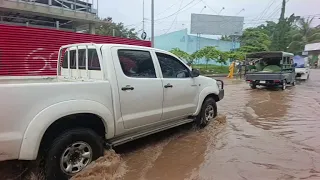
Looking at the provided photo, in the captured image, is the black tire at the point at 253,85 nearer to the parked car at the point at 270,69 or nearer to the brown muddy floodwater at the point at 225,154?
the parked car at the point at 270,69

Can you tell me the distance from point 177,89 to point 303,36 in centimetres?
5495

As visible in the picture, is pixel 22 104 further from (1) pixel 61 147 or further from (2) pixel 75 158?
(2) pixel 75 158

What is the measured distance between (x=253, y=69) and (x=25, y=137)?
48.6ft

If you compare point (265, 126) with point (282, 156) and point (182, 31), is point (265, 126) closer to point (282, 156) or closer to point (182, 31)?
point (282, 156)

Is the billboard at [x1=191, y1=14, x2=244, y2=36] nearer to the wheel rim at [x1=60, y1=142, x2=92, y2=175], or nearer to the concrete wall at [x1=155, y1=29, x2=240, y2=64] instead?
the concrete wall at [x1=155, y1=29, x2=240, y2=64]

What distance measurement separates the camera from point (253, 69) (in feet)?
52.9

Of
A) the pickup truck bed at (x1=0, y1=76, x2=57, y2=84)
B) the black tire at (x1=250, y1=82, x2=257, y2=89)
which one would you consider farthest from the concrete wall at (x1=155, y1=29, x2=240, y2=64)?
the pickup truck bed at (x1=0, y1=76, x2=57, y2=84)

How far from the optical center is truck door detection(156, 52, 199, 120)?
4984 mm

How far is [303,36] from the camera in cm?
5225

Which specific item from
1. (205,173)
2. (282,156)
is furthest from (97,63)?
(282,156)

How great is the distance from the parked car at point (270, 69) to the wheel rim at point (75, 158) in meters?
12.5

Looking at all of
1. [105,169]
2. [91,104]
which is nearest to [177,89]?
[91,104]

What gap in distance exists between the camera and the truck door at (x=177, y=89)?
4984 mm

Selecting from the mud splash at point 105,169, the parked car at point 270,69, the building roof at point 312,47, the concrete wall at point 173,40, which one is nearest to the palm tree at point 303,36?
the building roof at point 312,47
